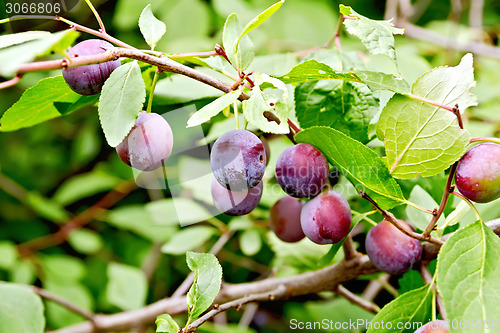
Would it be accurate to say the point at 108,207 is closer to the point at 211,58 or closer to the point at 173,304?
the point at 173,304

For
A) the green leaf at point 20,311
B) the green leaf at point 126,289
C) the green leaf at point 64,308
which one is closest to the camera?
the green leaf at point 20,311

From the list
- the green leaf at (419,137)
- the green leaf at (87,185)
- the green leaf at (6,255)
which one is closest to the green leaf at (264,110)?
the green leaf at (419,137)

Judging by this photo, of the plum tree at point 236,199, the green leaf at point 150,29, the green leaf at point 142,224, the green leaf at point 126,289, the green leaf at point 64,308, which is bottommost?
the green leaf at point 64,308

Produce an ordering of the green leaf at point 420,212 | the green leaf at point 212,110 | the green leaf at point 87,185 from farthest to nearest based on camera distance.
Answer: the green leaf at point 87,185 < the green leaf at point 420,212 < the green leaf at point 212,110

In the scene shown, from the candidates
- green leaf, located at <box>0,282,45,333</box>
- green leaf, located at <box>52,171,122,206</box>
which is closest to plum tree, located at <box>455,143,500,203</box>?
green leaf, located at <box>0,282,45,333</box>

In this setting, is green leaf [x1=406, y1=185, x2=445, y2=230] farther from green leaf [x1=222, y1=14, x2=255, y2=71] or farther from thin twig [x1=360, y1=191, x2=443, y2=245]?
green leaf [x1=222, y1=14, x2=255, y2=71]

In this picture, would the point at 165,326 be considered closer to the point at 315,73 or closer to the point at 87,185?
the point at 315,73

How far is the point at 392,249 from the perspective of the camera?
657 millimetres

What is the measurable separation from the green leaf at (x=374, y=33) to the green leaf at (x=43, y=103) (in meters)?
0.40

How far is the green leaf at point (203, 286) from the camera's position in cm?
61

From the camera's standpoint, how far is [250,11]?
5.39ft

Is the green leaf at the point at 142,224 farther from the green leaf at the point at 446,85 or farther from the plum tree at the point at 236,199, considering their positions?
the green leaf at the point at 446,85

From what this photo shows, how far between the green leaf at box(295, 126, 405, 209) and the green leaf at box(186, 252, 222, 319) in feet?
0.71

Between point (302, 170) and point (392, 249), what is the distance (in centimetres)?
19
